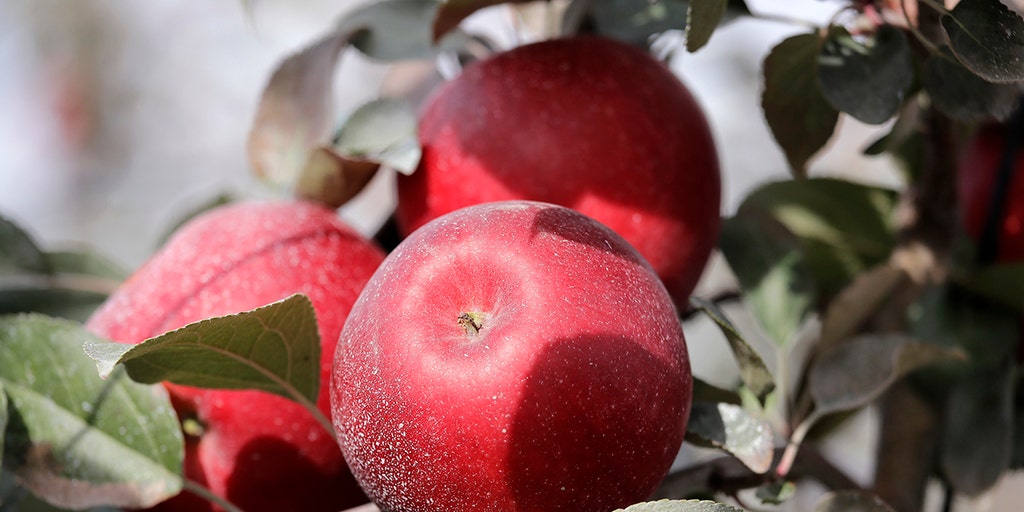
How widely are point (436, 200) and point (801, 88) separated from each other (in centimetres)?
20

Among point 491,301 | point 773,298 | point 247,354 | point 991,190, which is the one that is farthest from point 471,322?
point 991,190

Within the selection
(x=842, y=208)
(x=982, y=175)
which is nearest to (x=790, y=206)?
(x=842, y=208)

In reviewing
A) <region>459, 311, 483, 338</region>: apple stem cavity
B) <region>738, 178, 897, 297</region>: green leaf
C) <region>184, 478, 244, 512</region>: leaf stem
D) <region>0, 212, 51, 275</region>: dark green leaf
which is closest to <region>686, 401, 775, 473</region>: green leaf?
<region>459, 311, 483, 338</region>: apple stem cavity

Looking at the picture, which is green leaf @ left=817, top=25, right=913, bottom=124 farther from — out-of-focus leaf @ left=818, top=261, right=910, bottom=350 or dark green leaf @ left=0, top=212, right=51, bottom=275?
dark green leaf @ left=0, top=212, right=51, bottom=275

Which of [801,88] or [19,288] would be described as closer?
[801,88]

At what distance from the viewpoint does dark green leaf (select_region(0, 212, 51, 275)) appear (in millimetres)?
592

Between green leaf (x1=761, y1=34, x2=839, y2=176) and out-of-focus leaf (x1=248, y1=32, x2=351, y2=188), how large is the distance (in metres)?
0.26

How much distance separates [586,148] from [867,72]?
0.45 feet

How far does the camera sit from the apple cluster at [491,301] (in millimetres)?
292

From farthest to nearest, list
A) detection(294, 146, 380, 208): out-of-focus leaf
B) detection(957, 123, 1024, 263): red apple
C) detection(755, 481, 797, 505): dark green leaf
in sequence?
detection(957, 123, 1024, 263): red apple
detection(294, 146, 380, 208): out-of-focus leaf
detection(755, 481, 797, 505): dark green leaf

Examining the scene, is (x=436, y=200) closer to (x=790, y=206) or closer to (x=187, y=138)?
(x=790, y=206)

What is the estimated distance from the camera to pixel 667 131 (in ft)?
1.48

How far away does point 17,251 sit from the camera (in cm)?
60

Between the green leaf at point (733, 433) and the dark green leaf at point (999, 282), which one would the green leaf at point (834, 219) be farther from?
the green leaf at point (733, 433)
